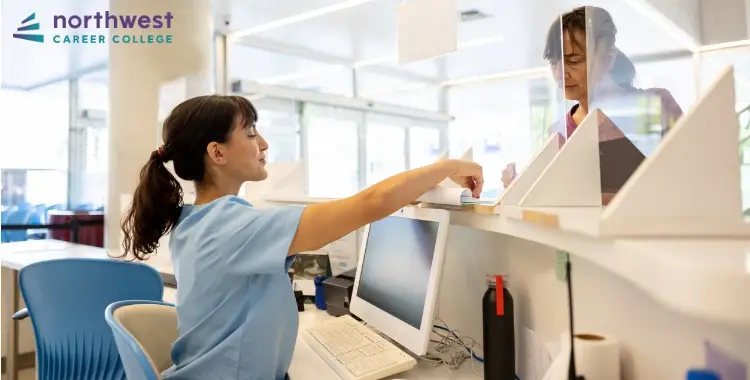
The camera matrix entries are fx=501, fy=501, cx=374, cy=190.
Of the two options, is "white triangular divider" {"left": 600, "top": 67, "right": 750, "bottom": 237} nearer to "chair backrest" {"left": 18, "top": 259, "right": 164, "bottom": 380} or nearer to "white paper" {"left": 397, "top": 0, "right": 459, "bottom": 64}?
"white paper" {"left": 397, "top": 0, "right": 459, "bottom": 64}

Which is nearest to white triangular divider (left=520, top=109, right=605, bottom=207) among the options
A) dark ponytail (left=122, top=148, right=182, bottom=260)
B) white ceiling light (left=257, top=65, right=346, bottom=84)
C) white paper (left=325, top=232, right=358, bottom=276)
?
dark ponytail (left=122, top=148, right=182, bottom=260)

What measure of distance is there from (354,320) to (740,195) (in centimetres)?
114

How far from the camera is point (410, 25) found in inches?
52.2

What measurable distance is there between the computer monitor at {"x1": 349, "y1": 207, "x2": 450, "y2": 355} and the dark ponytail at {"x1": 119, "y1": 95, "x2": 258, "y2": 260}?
513 mm

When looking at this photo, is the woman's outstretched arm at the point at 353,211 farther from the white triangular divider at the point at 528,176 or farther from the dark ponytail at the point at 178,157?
the dark ponytail at the point at 178,157

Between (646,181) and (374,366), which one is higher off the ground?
(646,181)

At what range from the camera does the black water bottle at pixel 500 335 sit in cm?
106

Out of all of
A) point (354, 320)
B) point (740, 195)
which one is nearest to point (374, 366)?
point (354, 320)

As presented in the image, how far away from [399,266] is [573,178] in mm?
612

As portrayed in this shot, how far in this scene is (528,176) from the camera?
1.07 meters

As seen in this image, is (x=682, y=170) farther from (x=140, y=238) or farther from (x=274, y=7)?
(x=274, y=7)

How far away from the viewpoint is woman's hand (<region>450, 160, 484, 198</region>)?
4.00 feet

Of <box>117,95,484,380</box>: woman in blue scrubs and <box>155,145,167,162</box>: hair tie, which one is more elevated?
<box>155,145,167,162</box>: hair tie

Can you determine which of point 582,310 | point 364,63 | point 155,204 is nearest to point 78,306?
point 155,204
